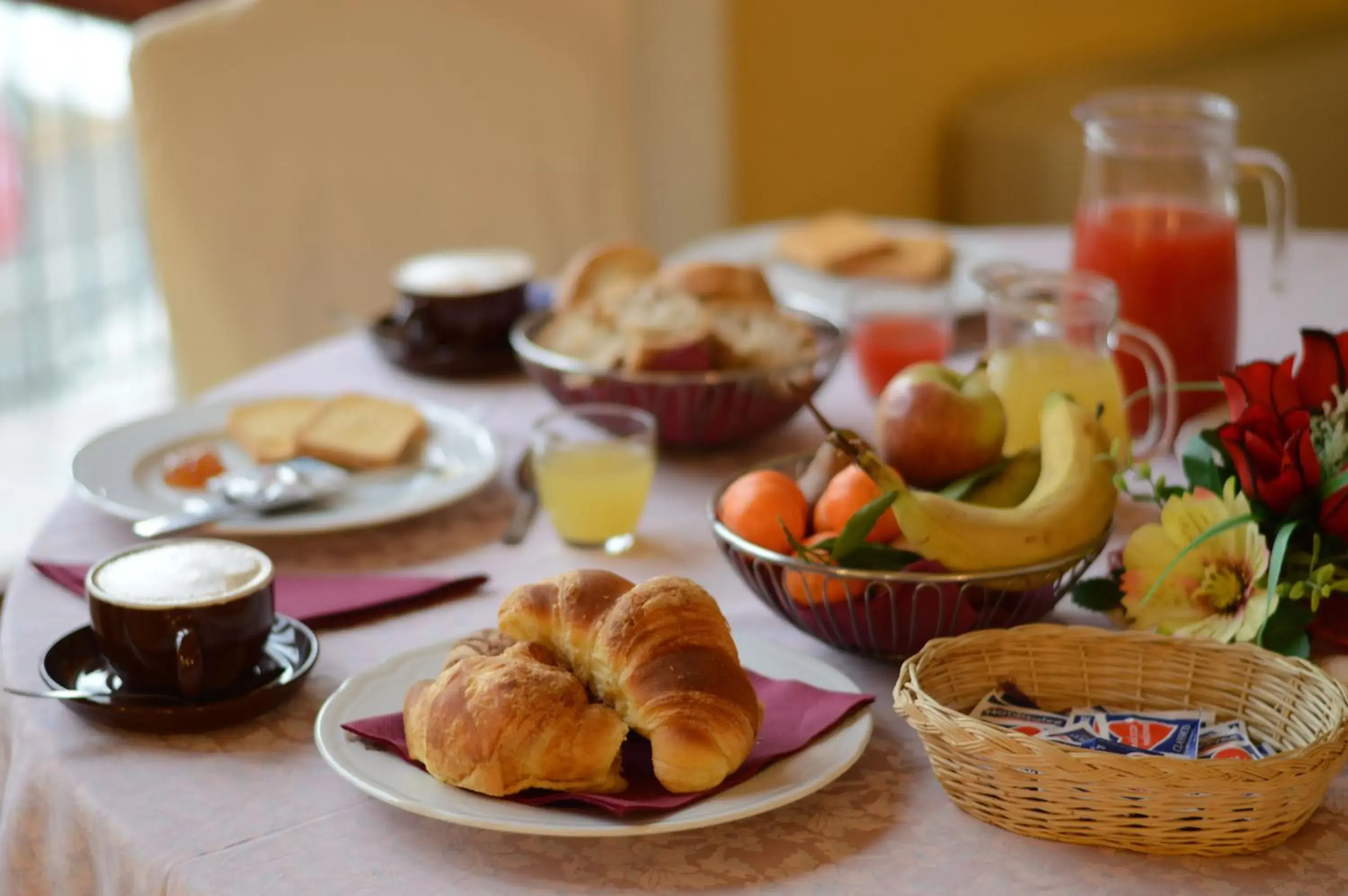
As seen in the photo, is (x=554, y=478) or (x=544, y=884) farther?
(x=554, y=478)

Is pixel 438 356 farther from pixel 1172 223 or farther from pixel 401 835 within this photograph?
pixel 401 835

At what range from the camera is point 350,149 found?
206 cm

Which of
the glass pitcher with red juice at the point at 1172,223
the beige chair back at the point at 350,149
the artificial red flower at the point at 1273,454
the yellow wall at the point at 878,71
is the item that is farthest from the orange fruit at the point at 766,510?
the yellow wall at the point at 878,71

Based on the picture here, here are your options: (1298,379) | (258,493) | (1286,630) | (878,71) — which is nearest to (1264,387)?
(1298,379)

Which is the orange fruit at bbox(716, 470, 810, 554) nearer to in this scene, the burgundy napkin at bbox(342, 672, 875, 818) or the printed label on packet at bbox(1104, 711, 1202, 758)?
the burgundy napkin at bbox(342, 672, 875, 818)

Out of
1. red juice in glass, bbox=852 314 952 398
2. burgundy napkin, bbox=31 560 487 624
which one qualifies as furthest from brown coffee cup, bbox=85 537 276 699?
red juice in glass, bbox=852 314 952 398

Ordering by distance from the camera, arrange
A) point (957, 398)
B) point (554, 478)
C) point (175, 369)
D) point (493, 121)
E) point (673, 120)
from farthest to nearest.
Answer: point (673, 120) → point (493, 121) → point (175, 369) → point (554, 478) → point (957, 398)

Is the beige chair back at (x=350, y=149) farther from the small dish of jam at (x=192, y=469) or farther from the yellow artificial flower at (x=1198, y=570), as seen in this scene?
the yellow artificial flower at (x=1198, y=570)

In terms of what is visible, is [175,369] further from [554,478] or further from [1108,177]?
[1108,177]

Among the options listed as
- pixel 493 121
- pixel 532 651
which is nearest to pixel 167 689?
pixel 532 651

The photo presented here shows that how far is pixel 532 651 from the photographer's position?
75 centimetres

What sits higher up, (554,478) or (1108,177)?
(1108,177)

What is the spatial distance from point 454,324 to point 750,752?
81cm

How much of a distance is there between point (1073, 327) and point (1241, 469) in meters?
0.37
